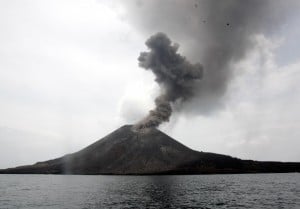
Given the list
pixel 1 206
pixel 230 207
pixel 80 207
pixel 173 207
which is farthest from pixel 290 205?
pixel 1 206

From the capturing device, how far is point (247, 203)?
65688 millimetres

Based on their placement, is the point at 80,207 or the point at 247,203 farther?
the point at 247,203

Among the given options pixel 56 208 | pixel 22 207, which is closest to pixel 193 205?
pixel 56 208

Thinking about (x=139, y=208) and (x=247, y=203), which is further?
(x=247, y=203)

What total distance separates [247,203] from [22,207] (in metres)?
43.5

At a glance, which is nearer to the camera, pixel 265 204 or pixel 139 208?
pixel 139 208

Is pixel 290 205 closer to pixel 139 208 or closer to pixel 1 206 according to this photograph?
pixel 139 208

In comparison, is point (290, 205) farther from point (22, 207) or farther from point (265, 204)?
point (22, 207)

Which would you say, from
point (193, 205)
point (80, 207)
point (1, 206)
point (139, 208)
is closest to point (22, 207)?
point (1, 206)

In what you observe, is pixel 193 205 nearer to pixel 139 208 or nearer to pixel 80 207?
pixel 139 208

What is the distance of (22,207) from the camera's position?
6222cm

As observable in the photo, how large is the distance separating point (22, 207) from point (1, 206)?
417 cm

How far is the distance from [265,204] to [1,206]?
5039 cm

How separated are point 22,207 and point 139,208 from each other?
73.0 ft
